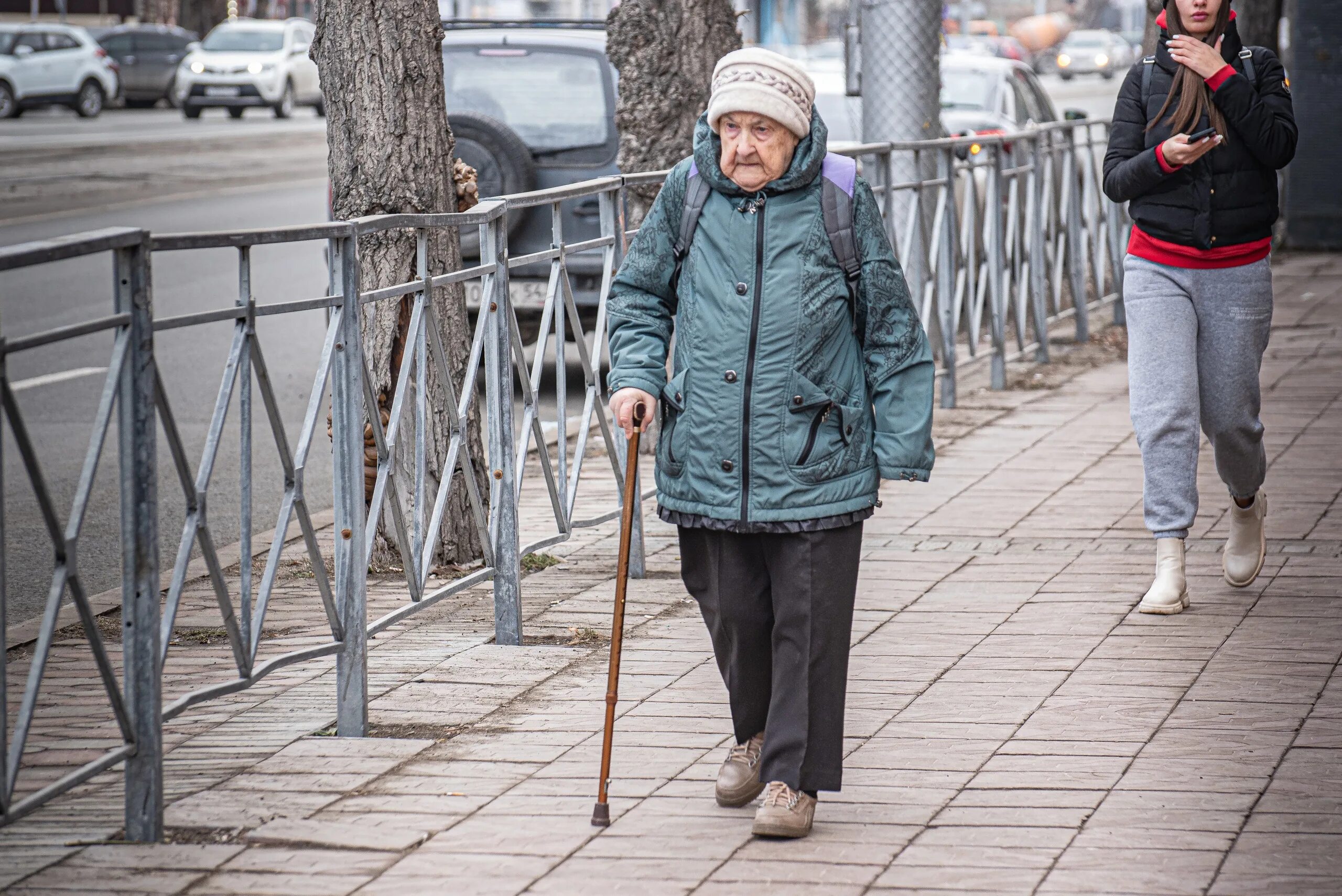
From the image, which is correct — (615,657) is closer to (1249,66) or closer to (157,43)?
(1249,66)

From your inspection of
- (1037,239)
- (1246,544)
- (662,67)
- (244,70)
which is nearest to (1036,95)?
(1037,239)

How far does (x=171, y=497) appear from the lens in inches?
311

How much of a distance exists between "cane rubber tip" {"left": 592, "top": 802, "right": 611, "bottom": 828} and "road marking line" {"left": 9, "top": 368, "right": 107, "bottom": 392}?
6.86 metres

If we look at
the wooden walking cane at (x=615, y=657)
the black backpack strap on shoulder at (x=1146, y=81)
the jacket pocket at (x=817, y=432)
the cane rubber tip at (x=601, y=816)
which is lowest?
the cane rubber tip at (x=601, y=816)

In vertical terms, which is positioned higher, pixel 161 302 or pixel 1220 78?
pixel 1220 78

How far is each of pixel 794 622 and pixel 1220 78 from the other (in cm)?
244

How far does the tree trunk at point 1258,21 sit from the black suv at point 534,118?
6.39 meters

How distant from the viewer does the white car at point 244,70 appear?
37.1 meters

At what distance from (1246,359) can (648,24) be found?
354 cm

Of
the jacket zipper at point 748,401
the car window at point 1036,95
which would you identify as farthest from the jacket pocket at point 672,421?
the car window at point 1036,95

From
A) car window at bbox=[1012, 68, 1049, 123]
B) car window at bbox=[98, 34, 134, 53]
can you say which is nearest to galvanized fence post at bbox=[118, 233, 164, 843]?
car window at bbox=[1012, 68, 1049, 123]

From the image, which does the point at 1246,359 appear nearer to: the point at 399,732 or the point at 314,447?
the point at 399,732

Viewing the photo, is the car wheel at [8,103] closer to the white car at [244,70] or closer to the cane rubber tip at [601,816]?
the white car at [244,70]

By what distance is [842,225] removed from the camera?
386cm
